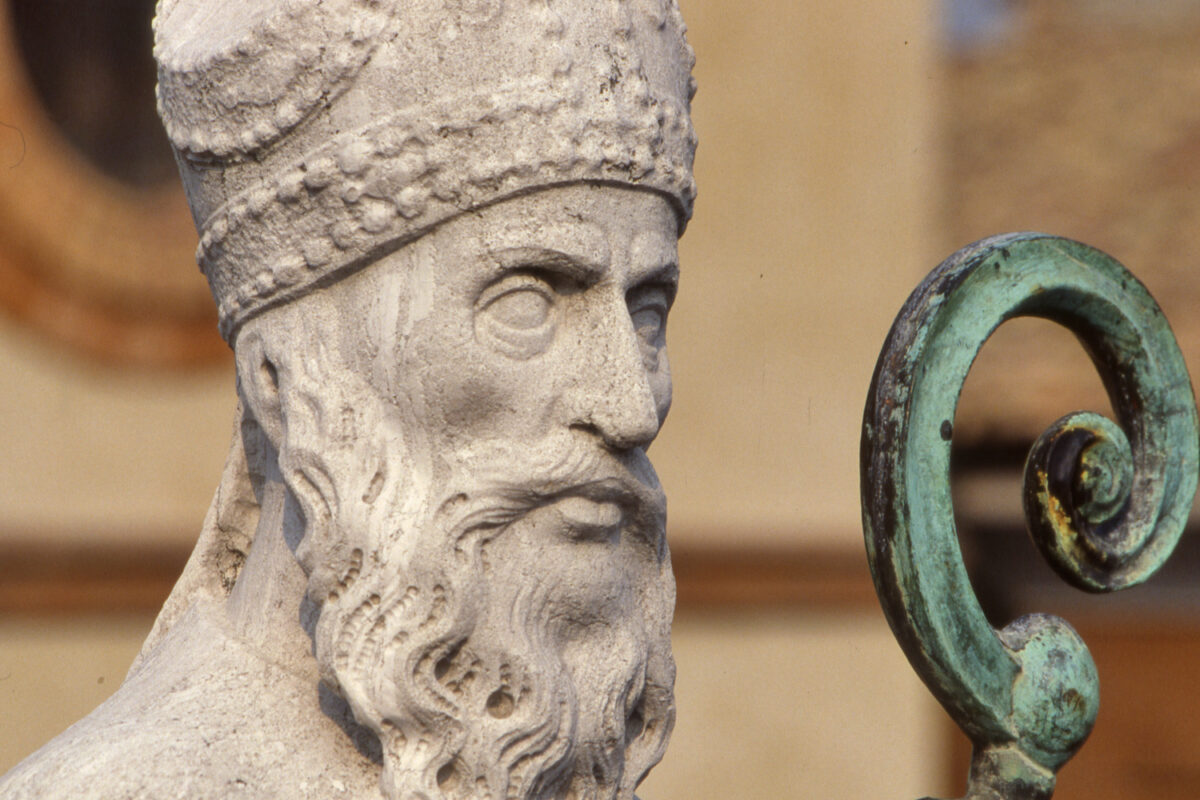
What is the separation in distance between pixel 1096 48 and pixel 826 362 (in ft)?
11.2

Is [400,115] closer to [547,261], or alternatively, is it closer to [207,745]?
[547,261]

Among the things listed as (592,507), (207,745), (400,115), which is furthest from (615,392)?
(207,745)

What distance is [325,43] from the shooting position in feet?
6.72

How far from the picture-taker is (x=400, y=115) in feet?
6.70

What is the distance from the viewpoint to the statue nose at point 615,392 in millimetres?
2070

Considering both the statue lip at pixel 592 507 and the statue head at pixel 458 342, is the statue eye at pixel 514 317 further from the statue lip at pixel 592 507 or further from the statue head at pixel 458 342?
the statue lip at pixel 592 507

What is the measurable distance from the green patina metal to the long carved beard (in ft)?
1.13

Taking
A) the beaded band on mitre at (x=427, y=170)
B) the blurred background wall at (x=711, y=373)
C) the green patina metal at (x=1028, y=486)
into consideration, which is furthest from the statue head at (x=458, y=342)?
the blurred background wall at (x=711, y=373)

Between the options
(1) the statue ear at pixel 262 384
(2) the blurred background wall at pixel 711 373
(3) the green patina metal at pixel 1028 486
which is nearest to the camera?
(3) the green patina metal at pixel 1028 486

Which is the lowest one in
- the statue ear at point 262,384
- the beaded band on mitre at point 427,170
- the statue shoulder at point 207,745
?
the statue shoulder at point 207,745

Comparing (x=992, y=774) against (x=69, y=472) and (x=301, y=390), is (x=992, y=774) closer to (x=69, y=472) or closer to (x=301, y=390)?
(x=301, y=390)

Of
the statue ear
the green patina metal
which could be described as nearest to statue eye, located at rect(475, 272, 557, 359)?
the statue ear

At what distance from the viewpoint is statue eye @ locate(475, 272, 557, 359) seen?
206cm

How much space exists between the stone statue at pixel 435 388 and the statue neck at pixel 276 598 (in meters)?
0.02
